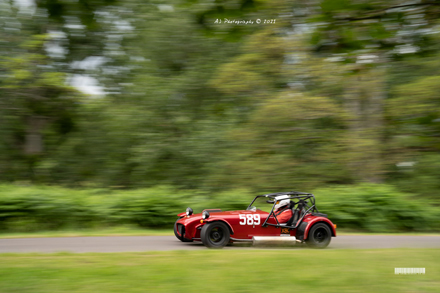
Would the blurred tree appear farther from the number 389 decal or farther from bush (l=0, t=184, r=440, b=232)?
the number 389 decal

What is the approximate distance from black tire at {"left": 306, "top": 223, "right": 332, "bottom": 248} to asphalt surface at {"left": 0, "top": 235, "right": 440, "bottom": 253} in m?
0.33

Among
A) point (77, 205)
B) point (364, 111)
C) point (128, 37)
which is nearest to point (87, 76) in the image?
point (128, 37)

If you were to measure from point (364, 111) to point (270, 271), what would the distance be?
13.1 metres

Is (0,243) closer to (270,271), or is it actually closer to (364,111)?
(270,271)

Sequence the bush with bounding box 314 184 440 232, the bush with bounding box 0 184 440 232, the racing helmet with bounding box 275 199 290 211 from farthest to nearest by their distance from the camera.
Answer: the bush with bounding box 314 184 440 232 → the bush with bounding box 0 184 440 232 → the racing helmet with bounding box 275 199 290 211

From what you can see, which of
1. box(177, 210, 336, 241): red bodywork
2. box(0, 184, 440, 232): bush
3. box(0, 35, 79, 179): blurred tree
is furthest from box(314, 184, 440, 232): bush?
box(0, 35, 79, 179): blurred tree

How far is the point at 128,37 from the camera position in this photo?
Result: 19.8 meters

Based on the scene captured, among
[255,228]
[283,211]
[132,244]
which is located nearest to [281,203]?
[283,211]

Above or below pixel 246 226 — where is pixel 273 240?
below

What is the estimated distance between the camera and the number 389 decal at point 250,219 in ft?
29.7

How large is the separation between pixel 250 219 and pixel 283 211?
895 mm

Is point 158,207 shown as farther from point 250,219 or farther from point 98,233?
point 250,219

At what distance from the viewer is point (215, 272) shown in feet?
19.9

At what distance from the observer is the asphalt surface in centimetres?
862
